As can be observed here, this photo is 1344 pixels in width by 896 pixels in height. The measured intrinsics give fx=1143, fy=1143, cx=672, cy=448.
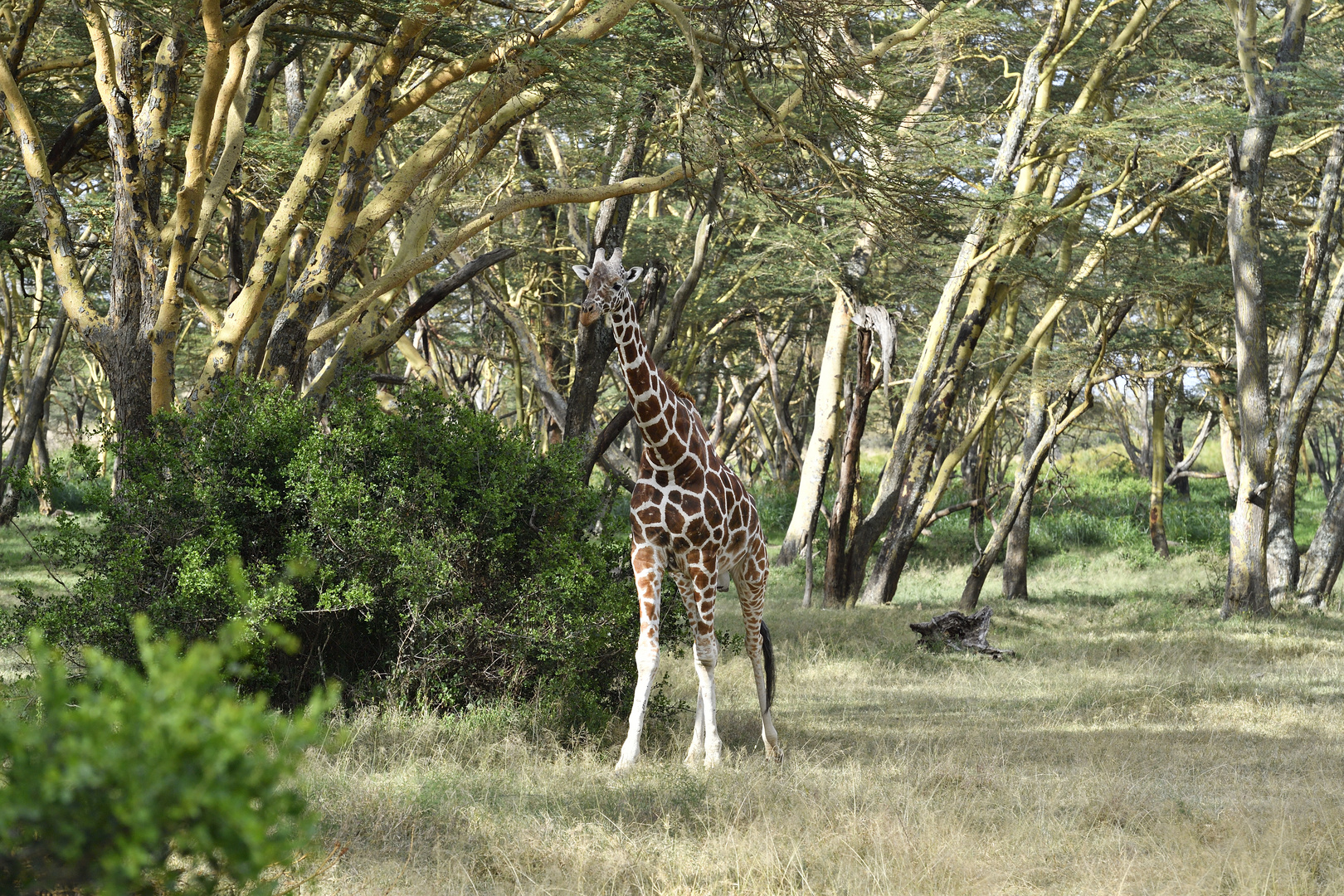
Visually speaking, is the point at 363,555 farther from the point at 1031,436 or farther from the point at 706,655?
the point at 1031,436

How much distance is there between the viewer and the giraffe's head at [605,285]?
523 centimetres

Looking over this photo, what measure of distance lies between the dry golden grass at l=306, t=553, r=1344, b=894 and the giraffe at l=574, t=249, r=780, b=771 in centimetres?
45

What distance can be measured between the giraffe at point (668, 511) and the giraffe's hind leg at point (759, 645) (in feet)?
0.41

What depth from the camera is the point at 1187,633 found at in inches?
410

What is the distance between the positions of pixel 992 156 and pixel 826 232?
6.31 feet

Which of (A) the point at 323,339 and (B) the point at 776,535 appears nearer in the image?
(A) the point at 323,339

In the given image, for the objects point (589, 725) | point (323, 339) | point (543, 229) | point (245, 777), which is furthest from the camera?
point (543, 229)

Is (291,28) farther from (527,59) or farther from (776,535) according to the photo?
(776,535)

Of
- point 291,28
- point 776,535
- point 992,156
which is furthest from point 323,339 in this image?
point 776,535

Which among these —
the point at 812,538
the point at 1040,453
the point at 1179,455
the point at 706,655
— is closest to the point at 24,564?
the point at 812,538

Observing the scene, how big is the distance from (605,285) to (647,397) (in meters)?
0.56

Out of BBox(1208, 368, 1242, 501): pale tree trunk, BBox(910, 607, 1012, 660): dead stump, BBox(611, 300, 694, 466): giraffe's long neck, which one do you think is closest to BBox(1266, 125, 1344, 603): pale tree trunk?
BBox(1208, 368, 1242, 501): pale tree trunk

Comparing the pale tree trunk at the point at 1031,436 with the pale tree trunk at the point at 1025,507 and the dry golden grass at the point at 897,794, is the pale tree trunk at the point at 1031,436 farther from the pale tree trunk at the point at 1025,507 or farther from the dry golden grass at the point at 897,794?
the dry golden grass at the point at 897,794

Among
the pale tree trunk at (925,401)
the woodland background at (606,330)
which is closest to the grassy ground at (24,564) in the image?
the woodland background at (606,330)
